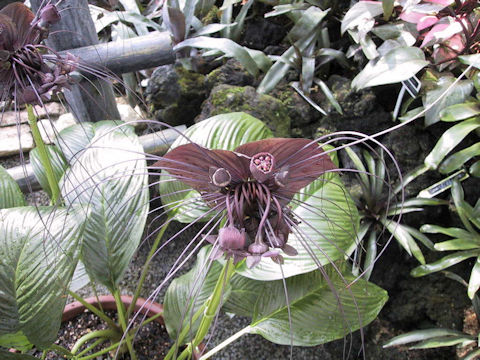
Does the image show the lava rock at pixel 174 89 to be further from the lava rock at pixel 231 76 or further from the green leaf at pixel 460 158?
the green leaf at pixel 460 158

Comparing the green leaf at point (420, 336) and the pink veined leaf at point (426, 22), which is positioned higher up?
the pink veined leaf at point (426, 22)

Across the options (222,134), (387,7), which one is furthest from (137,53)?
(387,7)

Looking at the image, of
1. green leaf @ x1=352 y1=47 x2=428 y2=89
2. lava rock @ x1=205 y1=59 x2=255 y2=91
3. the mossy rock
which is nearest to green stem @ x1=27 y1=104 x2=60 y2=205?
the mossy rock

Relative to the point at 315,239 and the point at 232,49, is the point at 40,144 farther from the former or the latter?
the point at 232,49

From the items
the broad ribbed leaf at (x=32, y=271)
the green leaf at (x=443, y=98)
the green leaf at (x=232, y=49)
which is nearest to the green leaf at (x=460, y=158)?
the green leaf at (x=443, y=98)

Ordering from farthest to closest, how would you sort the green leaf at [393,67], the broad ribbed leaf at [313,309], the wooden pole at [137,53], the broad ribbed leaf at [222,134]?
the wooden pole at [137,53]
the green leaf at [393,67]
the broad ribbed leaf at [222,134]
the broad ribbed leaf at [313,309]

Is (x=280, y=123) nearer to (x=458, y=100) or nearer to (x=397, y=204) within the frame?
(x=397, y=204)
